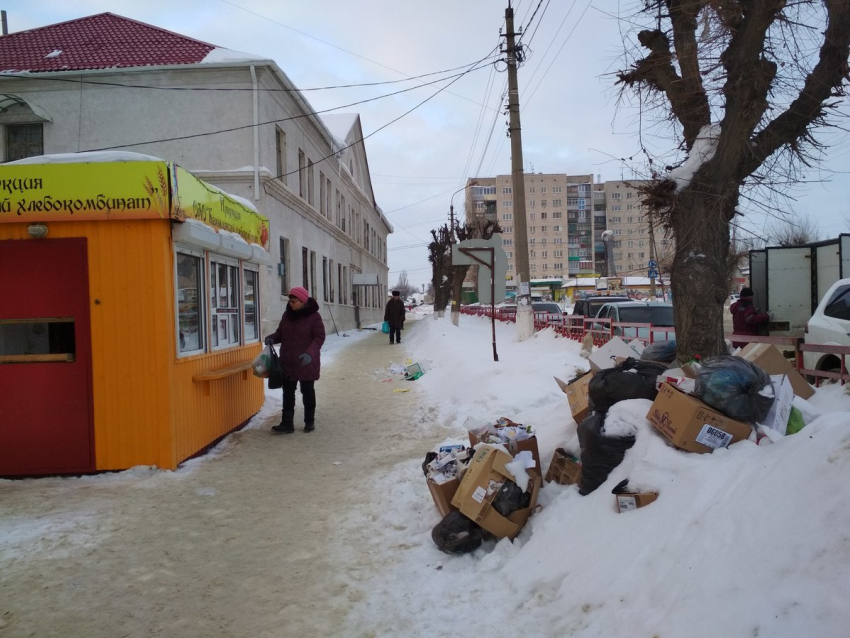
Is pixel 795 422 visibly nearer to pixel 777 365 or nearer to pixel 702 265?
pixel 777 365

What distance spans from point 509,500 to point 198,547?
2.18m

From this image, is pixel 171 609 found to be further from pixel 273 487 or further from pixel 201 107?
pixel 201 107

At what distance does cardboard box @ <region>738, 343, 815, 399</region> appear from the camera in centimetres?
463

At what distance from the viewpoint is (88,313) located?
533cm

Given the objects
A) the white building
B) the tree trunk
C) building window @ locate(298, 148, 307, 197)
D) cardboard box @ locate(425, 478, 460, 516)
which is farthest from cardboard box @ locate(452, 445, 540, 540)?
building window @ locate(298, 148, 307, 197)

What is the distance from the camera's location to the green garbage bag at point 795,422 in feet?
11.9

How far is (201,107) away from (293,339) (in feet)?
45.9

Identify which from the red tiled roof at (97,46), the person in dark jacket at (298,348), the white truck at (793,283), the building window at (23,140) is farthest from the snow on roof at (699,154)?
the building window at (23,140)

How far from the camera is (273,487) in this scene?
529 centimetres

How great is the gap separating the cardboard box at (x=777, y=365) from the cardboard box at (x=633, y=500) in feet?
6.93

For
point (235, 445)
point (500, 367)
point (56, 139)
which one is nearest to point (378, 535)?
point (235, 445)

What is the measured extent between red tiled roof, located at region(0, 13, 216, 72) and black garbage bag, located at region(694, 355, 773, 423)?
19192 millimetres

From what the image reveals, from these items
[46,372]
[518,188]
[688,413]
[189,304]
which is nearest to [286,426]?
[189,304]

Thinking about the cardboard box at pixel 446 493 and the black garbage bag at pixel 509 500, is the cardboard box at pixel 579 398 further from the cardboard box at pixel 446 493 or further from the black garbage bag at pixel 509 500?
the cardboard box at pixel 446 493
